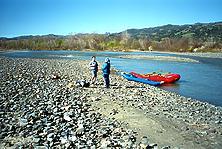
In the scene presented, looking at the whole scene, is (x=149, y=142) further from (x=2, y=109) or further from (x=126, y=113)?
(x=2, y=109)

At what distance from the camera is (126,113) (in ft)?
50.6

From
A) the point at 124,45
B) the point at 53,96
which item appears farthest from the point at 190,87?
the point at 124,45

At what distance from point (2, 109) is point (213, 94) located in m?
20.3

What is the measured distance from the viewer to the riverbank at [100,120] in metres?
11.0

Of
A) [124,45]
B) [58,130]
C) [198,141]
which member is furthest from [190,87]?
[124,45]

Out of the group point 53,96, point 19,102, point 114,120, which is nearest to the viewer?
point 114,120

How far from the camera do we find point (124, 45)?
173375 mm

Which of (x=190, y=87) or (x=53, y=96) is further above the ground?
(x=53, y=96)

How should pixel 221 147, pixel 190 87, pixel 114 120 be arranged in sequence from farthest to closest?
pixel 190 87
pixel 114 120
pixel 221 147

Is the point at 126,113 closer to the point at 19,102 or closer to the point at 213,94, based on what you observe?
the point at 19,102

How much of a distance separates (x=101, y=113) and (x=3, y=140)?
572cm

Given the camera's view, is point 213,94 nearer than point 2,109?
No

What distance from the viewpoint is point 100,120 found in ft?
45.0

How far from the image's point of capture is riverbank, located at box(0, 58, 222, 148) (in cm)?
1098
